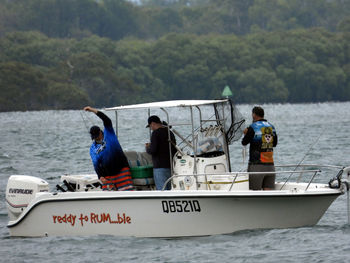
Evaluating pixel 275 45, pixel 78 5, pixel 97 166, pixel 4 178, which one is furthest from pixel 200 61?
pixel 97 166

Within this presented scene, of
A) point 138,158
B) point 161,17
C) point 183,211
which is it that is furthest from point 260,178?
point 161,17

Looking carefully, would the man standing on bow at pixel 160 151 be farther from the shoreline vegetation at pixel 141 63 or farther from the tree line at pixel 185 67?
the tree line at pixel 185 67

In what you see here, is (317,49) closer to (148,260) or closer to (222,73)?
(222,73)

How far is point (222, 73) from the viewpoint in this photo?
123m

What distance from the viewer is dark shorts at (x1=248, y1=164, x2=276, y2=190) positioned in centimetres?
1264

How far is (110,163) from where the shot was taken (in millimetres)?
12688

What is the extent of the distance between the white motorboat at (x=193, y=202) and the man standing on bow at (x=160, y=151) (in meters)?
0.12

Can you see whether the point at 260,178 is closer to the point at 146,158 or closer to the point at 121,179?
the point at 146,158

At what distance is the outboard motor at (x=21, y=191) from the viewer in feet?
43.0

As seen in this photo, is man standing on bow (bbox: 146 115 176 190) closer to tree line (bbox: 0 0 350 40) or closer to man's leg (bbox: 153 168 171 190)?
man's leg (bbox: 153 168 171 190)

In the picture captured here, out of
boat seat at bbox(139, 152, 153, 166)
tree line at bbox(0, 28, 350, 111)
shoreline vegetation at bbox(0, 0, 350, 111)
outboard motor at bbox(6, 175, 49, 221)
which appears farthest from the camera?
tree line at bbox(0, 28, 350, 111)

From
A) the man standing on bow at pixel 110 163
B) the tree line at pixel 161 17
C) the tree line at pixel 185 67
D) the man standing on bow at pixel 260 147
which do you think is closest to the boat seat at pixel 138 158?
the man standing on bow at pixel 110 163

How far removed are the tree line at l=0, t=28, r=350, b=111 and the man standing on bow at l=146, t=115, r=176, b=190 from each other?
90175 millimetres

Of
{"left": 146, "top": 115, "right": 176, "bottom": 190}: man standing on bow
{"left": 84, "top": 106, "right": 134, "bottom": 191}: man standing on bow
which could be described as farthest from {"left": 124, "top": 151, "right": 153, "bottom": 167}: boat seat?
{"left": 146, "top": 115, "right": 176, "bottom": 190}: man standing on bow
